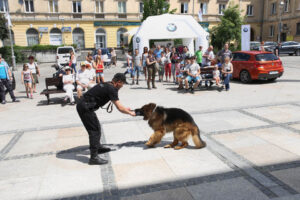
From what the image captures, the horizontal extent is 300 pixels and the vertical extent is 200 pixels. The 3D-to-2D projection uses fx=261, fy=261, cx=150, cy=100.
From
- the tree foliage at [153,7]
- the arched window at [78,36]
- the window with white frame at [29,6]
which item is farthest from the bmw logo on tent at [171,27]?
the window with white frame at [29,6]

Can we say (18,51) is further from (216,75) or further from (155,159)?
(155,159)

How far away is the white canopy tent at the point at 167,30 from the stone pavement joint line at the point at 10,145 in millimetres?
12699

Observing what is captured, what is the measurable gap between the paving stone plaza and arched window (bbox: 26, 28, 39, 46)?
3280 centimetres

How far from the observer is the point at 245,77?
1288 centimetres

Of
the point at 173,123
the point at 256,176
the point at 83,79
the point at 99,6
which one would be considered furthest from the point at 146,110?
the point at 99,6

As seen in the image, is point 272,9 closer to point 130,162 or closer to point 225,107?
point 225,107

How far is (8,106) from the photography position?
9727 mm

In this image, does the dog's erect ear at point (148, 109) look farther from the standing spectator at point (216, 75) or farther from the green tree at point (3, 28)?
the green tree at point (3, 28)

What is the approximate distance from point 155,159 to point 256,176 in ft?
5.52

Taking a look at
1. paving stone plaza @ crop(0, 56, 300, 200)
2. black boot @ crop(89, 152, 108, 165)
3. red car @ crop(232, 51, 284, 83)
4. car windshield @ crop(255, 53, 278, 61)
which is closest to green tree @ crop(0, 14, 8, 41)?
paving stone plaza @ crop(0, 56, 300, 200)

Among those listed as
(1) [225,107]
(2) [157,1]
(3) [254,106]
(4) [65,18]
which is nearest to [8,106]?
(1) [225,107]

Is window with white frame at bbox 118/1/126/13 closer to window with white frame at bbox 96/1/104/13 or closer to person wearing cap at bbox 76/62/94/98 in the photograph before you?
window with white frame at bbox 96/1/104/13

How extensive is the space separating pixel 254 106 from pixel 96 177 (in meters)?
5.94

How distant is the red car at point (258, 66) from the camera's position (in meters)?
12.1
